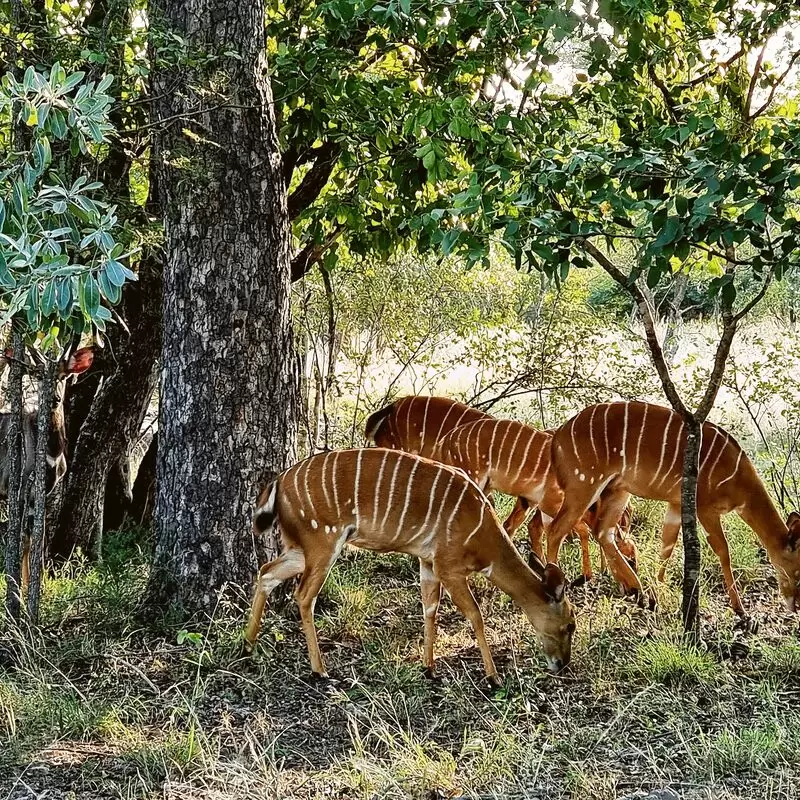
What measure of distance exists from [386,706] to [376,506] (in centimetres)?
95

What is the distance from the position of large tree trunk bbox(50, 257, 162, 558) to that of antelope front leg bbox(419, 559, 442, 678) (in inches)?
96.2

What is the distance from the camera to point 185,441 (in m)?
5.28

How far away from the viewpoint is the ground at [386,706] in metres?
3.81

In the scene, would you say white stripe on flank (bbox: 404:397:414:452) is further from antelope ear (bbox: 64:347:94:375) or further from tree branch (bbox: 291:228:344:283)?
antelope ear (bbox: 64:347:94:375)

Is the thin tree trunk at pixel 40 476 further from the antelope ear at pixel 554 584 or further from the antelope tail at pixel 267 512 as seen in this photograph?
the antelope ear at pixel 554 584

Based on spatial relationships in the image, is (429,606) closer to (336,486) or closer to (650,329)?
(336,486)

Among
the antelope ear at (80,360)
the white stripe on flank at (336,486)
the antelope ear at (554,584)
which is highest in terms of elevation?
the antelope ear at (80,360)

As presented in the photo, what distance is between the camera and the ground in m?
3.81

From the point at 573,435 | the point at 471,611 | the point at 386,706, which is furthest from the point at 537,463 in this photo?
the point at 386,706

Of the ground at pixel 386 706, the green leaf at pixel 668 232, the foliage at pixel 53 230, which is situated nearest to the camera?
the foliage at pixel 53 230

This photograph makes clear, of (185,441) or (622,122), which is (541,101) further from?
(185,441)

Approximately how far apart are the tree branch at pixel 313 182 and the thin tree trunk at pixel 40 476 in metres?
2.26

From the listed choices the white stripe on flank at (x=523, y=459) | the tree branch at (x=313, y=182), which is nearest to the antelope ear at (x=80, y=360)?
the tree branch at (x=313, y=182)

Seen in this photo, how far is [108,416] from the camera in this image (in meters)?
6.60
